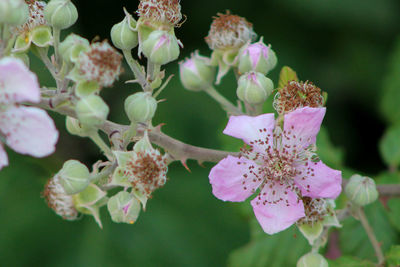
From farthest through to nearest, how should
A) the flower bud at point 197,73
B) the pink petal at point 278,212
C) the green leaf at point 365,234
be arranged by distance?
the green leaf at point 365,234
the flower bud at point 197,73
the pink petal at point 278,212

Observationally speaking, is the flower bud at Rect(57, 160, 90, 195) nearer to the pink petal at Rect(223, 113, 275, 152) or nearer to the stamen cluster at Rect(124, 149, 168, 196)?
the stamen cluster at Rect(124, 149, 168, 196)

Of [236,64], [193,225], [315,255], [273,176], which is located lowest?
[193,225]

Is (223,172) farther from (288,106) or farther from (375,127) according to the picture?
(375,127)

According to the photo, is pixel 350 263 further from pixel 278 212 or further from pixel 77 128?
pixel 77 128

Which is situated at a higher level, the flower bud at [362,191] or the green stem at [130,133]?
the green stem at [130,133]

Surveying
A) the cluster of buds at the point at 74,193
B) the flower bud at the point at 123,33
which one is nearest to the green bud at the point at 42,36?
the flower bud at the point at 123,33

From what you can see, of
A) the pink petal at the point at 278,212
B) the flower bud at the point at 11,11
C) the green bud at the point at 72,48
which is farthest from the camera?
the pink petal at the point at 278,212

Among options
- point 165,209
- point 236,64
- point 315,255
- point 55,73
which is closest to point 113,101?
point 165,209

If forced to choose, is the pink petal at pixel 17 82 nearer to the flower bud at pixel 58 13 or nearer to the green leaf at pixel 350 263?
the flower bud at pixel 58 13
